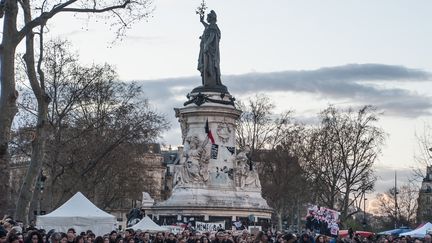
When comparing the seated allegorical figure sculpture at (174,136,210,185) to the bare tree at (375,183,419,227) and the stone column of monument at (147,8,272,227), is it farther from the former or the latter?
the bare tree at (375,183,419,227)

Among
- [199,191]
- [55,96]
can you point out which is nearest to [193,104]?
[199,191]

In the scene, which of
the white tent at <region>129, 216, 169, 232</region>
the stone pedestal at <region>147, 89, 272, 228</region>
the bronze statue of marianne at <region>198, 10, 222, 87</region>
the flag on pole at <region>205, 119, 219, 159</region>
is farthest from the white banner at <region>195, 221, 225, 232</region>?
the bronze statue of marianne at <region>198, 10, 222, 87</region>

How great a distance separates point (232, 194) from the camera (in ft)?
141

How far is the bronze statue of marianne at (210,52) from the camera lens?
45.1 meters

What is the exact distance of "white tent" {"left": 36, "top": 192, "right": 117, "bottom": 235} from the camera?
86.1 feet

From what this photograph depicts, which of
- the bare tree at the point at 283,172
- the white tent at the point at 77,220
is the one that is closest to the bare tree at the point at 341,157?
the bare tree at the point at 283,172

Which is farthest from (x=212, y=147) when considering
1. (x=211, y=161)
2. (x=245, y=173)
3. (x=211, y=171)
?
(x=245, y=173)

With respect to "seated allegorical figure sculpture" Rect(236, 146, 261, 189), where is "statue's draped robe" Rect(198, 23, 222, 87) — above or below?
above

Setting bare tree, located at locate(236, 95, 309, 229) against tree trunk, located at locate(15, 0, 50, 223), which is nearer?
tree trunk, located at locate(15, 0, 50, 223)

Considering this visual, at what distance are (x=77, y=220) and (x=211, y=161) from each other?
17138 millimetres

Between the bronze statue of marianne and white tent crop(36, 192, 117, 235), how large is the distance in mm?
19048

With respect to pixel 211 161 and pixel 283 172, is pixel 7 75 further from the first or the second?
pixel 283 172

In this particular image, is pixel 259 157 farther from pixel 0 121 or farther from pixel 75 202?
pixel 0 121

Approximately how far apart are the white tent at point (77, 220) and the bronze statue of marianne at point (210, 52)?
19048mm
